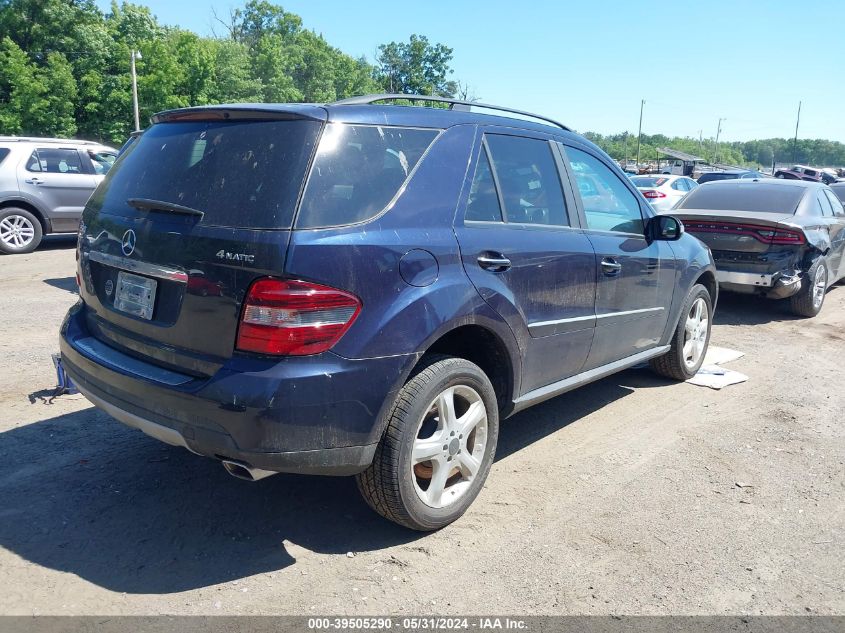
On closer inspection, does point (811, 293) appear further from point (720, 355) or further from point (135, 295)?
point (135, 295)

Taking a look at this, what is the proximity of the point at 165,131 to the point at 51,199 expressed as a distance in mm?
9586

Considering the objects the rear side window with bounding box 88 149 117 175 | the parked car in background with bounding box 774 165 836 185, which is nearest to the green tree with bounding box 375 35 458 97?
the parked car in background with bounding box 774 165 836 185

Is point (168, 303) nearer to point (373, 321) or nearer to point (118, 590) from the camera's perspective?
point (373, 321)

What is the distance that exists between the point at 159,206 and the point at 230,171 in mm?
391

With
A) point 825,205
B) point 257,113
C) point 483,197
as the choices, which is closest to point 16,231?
point 257,113

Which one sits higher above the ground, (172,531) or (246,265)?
(246,265)

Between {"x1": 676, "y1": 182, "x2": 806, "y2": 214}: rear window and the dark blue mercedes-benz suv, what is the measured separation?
5782mm

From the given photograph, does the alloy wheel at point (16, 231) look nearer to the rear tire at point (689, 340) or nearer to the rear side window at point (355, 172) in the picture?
the rear tire at point (689, 340)

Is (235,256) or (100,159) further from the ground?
(100,159)

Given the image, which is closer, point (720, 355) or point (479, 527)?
point (479, 527)

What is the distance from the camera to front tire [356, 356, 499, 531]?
3.05 meters

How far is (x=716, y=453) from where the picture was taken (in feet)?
14.6

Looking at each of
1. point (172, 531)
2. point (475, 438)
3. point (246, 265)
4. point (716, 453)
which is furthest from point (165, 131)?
point (716, 453)

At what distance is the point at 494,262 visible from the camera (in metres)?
3.45
